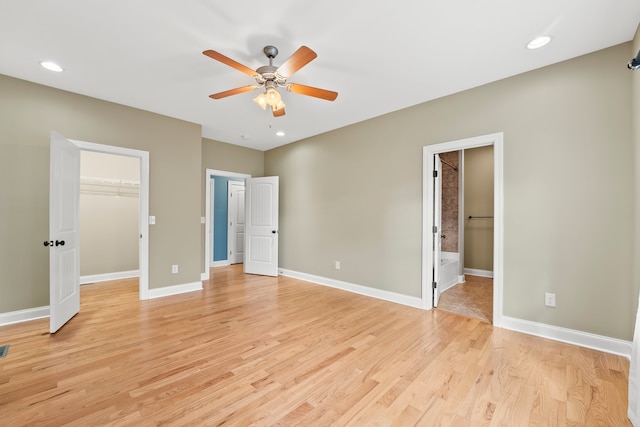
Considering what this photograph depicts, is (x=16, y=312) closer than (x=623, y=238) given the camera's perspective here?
No

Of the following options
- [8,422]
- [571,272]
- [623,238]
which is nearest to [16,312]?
[8,422]

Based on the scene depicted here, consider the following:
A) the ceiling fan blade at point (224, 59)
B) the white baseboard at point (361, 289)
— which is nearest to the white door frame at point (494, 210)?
the white baseboard at point (361, 289)

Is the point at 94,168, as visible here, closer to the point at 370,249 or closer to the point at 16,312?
the point at 16,312

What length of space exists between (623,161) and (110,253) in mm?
7413

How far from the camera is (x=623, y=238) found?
2363 mm

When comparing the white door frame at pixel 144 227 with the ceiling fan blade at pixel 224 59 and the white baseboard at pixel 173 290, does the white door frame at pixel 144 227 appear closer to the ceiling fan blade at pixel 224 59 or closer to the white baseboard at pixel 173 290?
the white baseboard at pixel 173 290

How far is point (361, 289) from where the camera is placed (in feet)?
14.0

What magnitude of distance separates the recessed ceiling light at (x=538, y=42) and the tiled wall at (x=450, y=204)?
2.91 m

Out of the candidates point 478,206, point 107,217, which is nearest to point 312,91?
point 478,206

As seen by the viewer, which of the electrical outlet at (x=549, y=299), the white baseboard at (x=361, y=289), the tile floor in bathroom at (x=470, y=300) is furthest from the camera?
the white baseboard at (x=361, y=289)

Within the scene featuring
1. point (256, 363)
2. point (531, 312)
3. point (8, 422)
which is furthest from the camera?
point (531, 312)

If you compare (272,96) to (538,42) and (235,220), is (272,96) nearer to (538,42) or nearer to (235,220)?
(538,42)

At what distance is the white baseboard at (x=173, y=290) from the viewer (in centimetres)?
399

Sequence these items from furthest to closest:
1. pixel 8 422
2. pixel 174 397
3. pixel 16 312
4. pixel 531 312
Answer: pixel 16 312, pixel 531 312, pixel 174 397, pixel 8 422
